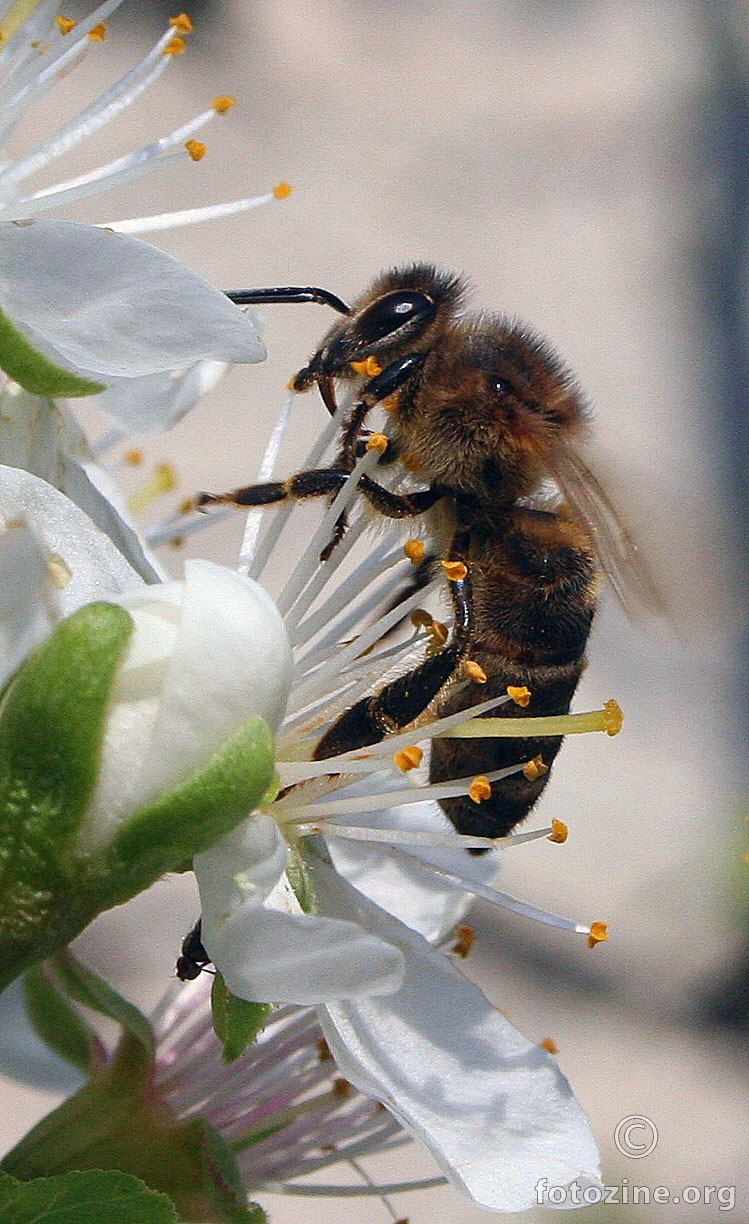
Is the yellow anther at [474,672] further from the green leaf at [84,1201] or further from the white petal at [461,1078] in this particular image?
the green leaf at [84,1201]

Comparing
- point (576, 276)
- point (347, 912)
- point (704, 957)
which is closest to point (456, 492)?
point (347, 912)

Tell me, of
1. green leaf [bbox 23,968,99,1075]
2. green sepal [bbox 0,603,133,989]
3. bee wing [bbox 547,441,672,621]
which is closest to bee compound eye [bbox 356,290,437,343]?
bee wing [bbox 547,441,672,621]

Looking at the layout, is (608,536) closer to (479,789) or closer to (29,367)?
(479,789)

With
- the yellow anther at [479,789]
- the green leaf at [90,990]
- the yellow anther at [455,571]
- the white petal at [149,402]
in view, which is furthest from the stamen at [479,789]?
the white petal at [149,402]

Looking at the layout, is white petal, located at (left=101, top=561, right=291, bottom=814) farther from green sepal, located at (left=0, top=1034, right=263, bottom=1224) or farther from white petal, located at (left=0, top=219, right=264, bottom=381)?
green sepal, located at (left=0, top=1034, right=263, bottom=1224)

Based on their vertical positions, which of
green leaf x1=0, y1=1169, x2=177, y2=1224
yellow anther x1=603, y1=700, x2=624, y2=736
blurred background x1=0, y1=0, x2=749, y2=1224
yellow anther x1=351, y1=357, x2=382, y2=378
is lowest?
blurred background x1=0, y1=0, x2=749, y2=1224
